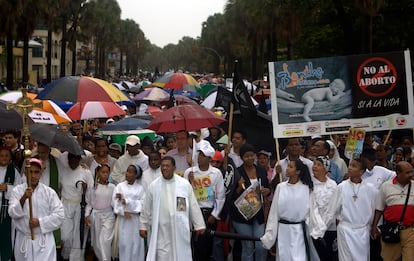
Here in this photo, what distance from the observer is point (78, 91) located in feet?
35.5

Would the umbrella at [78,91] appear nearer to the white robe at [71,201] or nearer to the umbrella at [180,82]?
the white robe at [71,201]

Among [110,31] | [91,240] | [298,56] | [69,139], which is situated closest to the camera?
[69,139]

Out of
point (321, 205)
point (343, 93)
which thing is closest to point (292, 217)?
point (321, 205)

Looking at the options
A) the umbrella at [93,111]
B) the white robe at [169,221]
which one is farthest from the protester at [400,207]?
the umbrella at [93,111]

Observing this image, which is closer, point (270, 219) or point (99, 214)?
point (270, 219)

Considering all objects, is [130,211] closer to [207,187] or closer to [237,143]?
[207,187]

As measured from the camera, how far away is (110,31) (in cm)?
7712

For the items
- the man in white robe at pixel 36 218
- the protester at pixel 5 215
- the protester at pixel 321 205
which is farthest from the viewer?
the protester at pixel 5 215

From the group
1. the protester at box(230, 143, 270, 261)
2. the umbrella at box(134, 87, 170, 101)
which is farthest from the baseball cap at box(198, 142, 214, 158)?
the umbrella at box(134, 87, 170, 101)

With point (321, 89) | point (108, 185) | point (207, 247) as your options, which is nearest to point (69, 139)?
point (108, 185)

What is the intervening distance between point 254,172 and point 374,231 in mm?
1677

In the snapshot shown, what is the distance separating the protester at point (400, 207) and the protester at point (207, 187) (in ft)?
6.59

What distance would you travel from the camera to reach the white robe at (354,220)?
8.22 meters

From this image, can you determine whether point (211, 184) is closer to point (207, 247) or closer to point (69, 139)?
point (207, 247)
